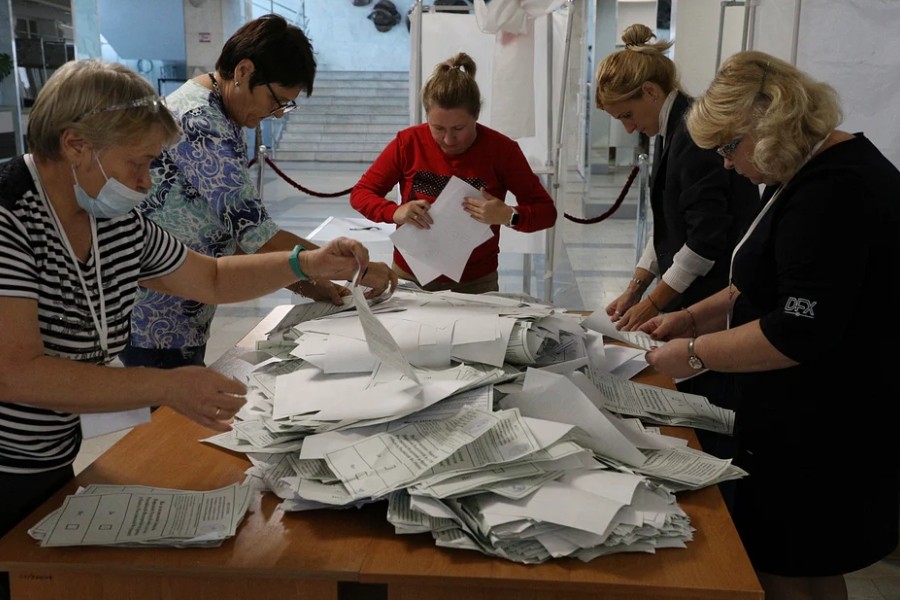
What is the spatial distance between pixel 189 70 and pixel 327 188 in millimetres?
3533

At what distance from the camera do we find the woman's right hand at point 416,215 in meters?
2.79

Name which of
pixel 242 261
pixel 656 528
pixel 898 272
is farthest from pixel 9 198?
pixel 898 272

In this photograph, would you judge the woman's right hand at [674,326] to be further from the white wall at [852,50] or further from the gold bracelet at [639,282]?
the white wall at [852,50]

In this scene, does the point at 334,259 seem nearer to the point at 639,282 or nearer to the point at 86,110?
the point at 86,110

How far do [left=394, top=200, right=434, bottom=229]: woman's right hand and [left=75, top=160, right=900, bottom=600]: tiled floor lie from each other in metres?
1.68

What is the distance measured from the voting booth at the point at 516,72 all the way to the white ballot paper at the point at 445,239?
151cm

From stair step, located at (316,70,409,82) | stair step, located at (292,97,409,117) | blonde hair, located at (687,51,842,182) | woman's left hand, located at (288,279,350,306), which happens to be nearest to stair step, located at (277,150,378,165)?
stair step, located at (292,97,409,117)

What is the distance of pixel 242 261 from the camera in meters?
1.87

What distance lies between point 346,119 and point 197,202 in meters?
14.3

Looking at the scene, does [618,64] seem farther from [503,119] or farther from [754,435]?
[503,119]

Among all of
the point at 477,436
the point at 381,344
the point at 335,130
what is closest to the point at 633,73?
the point at 381,344

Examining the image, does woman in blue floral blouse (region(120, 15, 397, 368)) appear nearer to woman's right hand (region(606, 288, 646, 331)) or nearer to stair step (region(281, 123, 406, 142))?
woman's right hand (region(606, 288, 646, 331))

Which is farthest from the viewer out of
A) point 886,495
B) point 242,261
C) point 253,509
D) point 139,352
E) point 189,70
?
point 189,70

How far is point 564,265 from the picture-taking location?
7449mm
